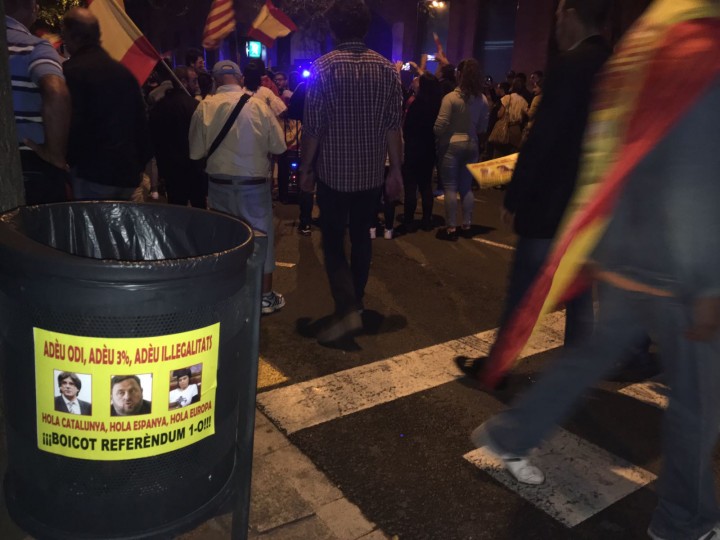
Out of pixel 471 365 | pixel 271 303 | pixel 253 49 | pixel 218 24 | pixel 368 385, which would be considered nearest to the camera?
pixel 368 385

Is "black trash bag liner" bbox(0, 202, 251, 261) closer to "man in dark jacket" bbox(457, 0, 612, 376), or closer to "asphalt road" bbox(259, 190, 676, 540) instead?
"asphalt road" bbox(259, 190, 676, 540)

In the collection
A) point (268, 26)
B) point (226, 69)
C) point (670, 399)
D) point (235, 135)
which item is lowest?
point (670, 399)

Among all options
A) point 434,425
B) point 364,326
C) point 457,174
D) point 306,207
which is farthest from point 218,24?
point 434,425

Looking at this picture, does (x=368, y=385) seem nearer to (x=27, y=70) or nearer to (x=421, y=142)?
(x=27, y=70)

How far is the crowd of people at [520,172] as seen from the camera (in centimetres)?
208

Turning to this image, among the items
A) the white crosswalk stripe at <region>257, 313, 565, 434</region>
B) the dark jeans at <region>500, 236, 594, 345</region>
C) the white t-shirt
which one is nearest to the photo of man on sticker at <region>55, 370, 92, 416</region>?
the white t-shirt

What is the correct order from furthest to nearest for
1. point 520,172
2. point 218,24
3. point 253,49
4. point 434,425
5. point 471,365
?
point 253,49, point 218,24, point 471,365, point 434,425, point 520,172

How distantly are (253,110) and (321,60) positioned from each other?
2.06 ft

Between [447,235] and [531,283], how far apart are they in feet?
14.0

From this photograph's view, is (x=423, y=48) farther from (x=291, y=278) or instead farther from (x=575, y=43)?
(x=575, y=43)

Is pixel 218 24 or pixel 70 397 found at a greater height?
pixel 218 24

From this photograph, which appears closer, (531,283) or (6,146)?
(6,146)

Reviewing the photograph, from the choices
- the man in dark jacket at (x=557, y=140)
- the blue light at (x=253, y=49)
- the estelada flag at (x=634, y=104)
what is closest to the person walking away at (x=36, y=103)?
the man in dark jacket at (x=557, y=140)

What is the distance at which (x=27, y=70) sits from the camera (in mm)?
3430
